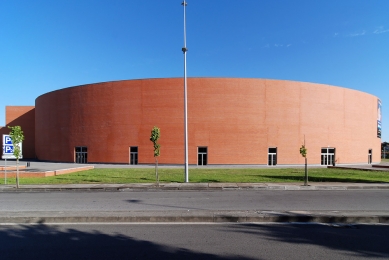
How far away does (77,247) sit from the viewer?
526cm

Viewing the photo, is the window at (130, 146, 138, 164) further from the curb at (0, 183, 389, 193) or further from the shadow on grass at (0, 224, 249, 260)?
the shadow on grass at (0, 224, 249, 260)

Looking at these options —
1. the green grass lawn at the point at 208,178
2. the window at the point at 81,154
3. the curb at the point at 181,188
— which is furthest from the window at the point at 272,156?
the window at the point at 81,154

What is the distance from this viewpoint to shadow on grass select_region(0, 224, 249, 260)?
4.80 metres

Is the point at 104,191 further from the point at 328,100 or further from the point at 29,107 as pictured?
the point at 29,107

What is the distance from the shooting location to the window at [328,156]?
1575 inches

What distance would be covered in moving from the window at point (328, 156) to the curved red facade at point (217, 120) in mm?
550

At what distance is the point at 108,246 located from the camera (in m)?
5.29

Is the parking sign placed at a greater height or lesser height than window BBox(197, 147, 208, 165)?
greater

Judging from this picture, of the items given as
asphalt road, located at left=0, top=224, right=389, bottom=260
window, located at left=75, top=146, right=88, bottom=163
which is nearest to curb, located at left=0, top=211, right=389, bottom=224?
asphalt road, located at left=0, top=224, right=389, bottom=260

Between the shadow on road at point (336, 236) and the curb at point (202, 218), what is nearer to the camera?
the shadow on road at point (336, 236)

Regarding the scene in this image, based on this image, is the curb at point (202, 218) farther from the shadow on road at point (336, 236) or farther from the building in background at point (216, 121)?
the building in background at point (216, 121)

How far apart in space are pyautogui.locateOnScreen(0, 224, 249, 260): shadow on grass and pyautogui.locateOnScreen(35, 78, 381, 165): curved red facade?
30.9 m

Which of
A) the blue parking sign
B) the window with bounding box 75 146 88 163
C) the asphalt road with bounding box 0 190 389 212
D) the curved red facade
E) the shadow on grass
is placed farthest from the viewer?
the window with bounding box 75 146 88 163

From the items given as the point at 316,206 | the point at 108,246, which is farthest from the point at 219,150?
the point at 108,246
